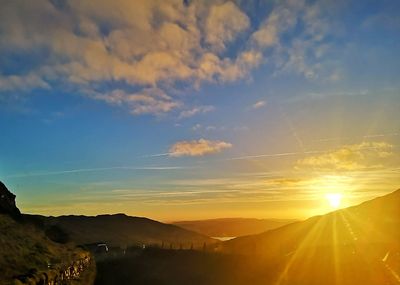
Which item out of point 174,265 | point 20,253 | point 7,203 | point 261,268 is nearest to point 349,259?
point 261,268

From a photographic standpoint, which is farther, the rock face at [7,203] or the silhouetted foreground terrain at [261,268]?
the rock face at [7,203]

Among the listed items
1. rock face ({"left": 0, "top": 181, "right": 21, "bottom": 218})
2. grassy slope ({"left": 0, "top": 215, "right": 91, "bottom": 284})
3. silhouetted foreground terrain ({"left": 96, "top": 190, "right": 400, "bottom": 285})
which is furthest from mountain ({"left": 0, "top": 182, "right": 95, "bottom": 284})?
rock face ({"left": 0, "top": 181, "right": 21, "bottom": 218})

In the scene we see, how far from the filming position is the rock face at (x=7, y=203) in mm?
43819

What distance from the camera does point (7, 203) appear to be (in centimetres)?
4609

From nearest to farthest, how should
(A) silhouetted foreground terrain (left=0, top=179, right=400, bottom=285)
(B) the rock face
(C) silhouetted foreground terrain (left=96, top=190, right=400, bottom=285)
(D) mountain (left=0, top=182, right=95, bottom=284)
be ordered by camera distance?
(D) mountain (left=0, top=182, right=95, bottom=284) → (A) silhouetted foreground terrain (left=0, top=179, right=400, bottom=285) → (C) silhouetted foreground terrain (left=96, top=190, right=400, bottom=285) → (B) the rock face

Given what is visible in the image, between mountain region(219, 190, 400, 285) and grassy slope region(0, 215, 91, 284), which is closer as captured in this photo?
grassy slope region(0, 215, 91, 284)

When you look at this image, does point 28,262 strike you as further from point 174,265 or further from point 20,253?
point 174,265

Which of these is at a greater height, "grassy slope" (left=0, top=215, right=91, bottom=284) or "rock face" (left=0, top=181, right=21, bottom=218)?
"rock face" (left=0, top=181, right=21, bottom=218)

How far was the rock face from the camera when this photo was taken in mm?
43819

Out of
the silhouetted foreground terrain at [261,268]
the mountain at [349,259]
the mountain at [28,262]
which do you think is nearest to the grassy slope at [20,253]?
the mountain at [28,262]

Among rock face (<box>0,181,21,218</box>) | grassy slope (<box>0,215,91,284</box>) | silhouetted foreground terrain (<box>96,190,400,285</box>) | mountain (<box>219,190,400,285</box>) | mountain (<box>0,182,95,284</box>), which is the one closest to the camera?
mountain (<box>0,182,95,284</box>)

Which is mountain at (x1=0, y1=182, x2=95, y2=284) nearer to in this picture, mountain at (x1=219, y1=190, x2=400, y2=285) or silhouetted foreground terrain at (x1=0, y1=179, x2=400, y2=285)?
silhouetted foreground terrain at (x1=0, y1=179, x2=400, y2=285)

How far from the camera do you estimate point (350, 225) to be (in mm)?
96938

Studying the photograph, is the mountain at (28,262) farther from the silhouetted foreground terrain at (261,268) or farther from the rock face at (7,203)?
the rock face at (7,203)
